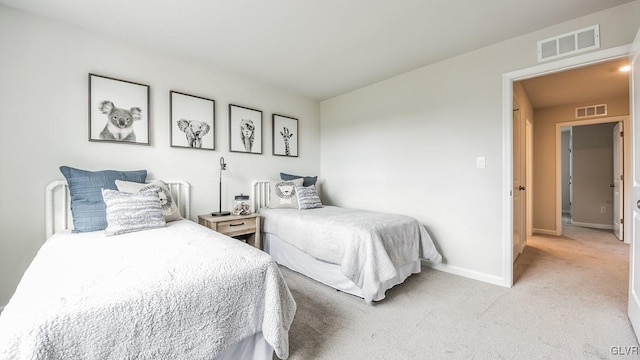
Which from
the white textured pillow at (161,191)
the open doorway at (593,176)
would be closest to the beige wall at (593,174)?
the open doorway at (593,176)

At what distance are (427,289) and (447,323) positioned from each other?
23.4 inches

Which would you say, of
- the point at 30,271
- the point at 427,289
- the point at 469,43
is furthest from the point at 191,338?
the point at 469,43

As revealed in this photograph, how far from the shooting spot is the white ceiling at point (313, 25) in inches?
78.9

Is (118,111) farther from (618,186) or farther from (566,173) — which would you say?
Result: (566,173)

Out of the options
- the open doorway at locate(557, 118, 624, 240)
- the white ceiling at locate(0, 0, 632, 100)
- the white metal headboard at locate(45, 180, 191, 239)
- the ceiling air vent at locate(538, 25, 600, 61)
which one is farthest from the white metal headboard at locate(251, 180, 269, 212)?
the open doorway at locate(557, 118, 624, 240)

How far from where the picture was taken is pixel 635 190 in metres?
1.73

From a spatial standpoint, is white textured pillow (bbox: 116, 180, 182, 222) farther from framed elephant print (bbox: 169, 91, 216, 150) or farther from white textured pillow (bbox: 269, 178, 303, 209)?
white textured pillow (bbox: 269, 178, 303, 209)

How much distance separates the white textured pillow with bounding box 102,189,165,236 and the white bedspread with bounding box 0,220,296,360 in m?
0.32

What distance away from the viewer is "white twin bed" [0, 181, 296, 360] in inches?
33.8

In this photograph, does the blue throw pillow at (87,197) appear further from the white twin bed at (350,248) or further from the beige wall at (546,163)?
the beige wall at (546,163)

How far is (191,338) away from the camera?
110 cm

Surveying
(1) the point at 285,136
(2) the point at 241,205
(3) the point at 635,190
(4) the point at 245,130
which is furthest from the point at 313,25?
(3) the point at 635,190

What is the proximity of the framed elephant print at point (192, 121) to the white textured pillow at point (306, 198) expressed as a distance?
122 cm

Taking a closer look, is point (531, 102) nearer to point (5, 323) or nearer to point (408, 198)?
point (408, 198)
